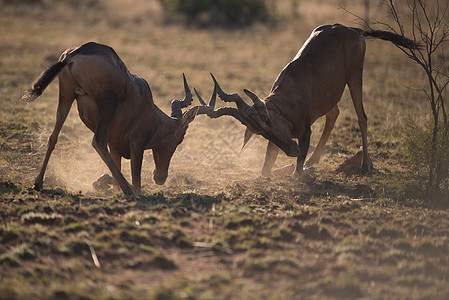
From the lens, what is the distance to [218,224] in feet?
20.5

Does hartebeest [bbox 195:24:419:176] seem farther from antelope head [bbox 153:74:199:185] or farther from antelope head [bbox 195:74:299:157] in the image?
antelope head [bbox 153:74:199:185]

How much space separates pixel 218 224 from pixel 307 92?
3.28m

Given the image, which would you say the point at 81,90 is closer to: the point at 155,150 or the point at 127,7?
the point at 155,150

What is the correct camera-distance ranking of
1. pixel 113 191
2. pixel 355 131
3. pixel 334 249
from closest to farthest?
pixel 334 249 < pixel 113 191 < pixel 355 131

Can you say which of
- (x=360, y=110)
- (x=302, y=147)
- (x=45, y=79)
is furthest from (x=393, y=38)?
(x=45, y=79)

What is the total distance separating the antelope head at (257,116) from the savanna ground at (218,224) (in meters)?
0.69

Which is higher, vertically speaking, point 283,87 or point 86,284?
point 283,87

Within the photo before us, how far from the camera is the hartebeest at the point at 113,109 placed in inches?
274

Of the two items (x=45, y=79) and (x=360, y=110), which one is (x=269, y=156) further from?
(x=45, y=79)

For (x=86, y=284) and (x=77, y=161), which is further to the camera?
(x=77, y=161)

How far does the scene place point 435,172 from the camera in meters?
7.94

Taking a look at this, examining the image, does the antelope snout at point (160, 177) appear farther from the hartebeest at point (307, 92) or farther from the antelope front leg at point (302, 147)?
the antelope front leg at point (302, 147)

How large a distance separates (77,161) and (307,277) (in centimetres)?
569

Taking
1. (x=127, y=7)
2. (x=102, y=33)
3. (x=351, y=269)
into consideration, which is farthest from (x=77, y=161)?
(x=127, y=7)
